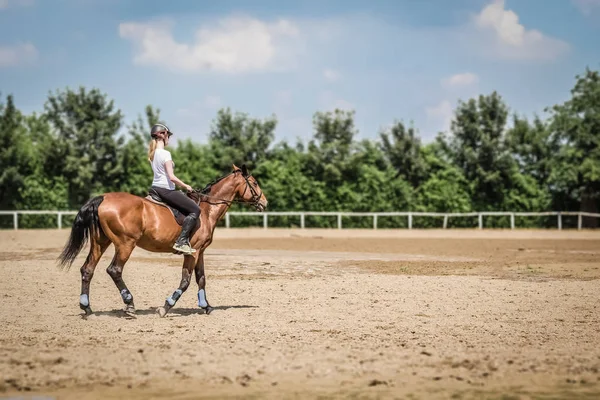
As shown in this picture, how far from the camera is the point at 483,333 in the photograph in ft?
30.6

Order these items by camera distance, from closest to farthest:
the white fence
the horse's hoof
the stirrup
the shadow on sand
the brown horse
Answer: the horse's hoof < the brown horse < the shadow on sand < the stirrup < the white fence

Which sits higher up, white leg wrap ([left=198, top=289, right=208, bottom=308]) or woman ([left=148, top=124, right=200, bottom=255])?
woman ([left=148, top=124, right=200, bottom=255])

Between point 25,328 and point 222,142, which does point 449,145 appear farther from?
point 25,328

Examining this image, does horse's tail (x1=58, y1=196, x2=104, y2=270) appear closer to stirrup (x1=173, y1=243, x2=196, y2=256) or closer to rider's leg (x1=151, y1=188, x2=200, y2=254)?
rider's leg (x1=151, y1=188, x2=200, y2=254)

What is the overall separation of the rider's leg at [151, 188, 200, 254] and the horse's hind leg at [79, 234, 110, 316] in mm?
1085

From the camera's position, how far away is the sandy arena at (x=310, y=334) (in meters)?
6.71

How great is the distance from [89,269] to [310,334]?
363cm

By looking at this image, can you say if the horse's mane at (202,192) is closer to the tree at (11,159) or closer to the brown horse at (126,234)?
the brown horse at (126,234)

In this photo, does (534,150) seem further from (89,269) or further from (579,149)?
(89,269)

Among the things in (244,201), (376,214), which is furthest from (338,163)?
(244,201)

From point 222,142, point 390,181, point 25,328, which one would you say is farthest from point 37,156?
point 25,328

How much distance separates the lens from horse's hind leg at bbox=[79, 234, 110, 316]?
10.6 metres

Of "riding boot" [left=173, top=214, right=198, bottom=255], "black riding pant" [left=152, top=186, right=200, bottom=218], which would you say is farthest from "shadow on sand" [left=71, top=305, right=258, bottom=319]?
"black riding pant" [left=152, top=186, right=200, bottom=218]

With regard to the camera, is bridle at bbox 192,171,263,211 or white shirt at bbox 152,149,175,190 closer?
white shirt at bbox 152,149,175,190
